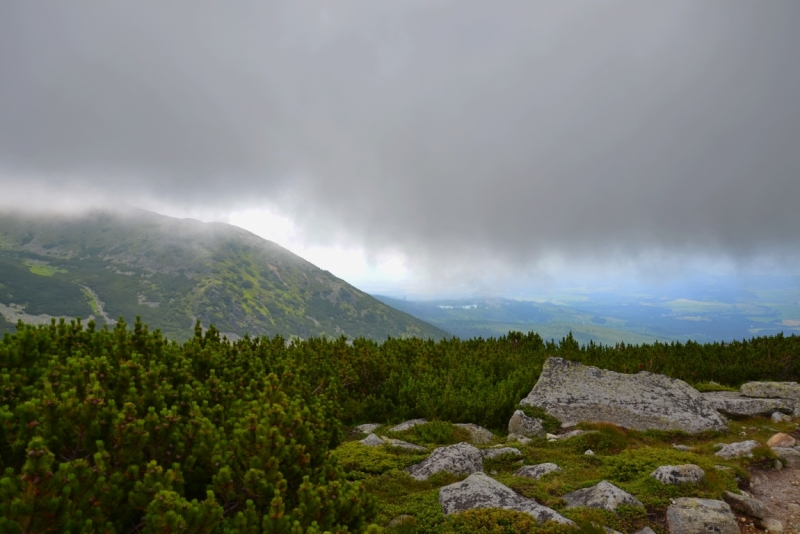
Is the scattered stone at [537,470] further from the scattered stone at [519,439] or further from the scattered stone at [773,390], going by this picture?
the scattered stone at [773,390]

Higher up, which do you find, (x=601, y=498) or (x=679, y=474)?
(x=679, y=474)

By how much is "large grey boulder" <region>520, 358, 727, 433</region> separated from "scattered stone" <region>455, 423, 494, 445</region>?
6.78ft

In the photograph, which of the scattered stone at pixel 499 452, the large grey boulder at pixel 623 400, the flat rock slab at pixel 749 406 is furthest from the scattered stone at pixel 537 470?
the flat rock slab at pixel 749 406

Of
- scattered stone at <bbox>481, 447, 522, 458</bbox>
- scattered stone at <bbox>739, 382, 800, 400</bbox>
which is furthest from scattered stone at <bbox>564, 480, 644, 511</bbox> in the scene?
scattered stone at <bbox>739, 382, 800, 400</bbox>

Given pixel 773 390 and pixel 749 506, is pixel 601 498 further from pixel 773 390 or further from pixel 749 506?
pixel 773 390

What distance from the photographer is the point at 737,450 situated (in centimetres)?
1080

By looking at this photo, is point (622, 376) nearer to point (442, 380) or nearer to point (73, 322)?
point (442, 380)

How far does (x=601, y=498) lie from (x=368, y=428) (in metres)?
8.97

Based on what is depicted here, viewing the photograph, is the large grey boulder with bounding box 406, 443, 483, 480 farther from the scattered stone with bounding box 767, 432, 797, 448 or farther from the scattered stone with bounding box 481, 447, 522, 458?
the scattered stone with bounding box 767, 432, 797, 448

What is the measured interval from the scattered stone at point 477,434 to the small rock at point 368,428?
115 inches

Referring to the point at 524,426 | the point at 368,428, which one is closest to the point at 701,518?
the point at 524,426

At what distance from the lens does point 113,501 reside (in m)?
3.90

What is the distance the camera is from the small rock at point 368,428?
14581 mm

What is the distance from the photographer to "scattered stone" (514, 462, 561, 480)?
9337mm
